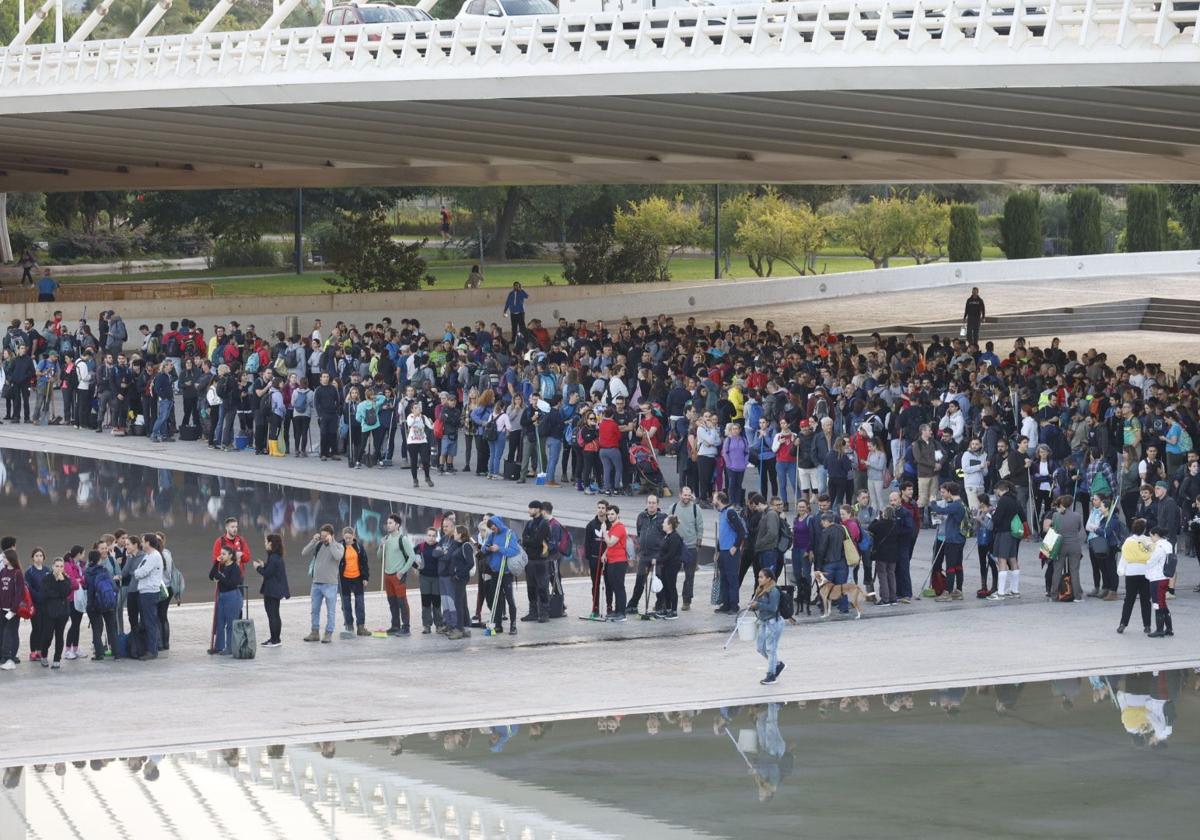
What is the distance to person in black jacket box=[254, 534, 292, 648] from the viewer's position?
16.1m

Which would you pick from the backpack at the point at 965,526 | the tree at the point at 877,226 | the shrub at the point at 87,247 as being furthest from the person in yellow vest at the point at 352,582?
the shrub at the point at 87,247

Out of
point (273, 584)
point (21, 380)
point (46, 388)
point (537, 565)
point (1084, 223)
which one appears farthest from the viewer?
point (1084, 223)

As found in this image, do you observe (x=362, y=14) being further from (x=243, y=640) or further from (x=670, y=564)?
(x=243, y=640)

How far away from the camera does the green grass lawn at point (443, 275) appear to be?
188ft

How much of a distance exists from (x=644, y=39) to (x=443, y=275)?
3685cm

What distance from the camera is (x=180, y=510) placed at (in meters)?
23.0

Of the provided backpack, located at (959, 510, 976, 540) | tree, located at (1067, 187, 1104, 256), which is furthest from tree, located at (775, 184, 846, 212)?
backpack, located at (959, 510, 976, 540)

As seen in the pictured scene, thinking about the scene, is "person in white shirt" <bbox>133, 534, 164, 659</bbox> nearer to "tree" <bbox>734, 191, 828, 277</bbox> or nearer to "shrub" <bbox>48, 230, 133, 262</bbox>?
"tree" <bbox>734, 191, 828, 277</bbox>

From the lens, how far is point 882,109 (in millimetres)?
28719

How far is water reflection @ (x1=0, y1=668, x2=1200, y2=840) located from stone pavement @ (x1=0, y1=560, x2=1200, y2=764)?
1.57 feet

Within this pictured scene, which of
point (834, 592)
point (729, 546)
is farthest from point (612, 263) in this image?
point (834, 592)

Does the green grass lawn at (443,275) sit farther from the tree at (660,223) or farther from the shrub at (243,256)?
the tree at (660,223)

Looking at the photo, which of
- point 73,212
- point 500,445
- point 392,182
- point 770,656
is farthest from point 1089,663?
point 73,212

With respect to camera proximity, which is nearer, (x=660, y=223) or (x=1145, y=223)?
(x=660, y=223)
